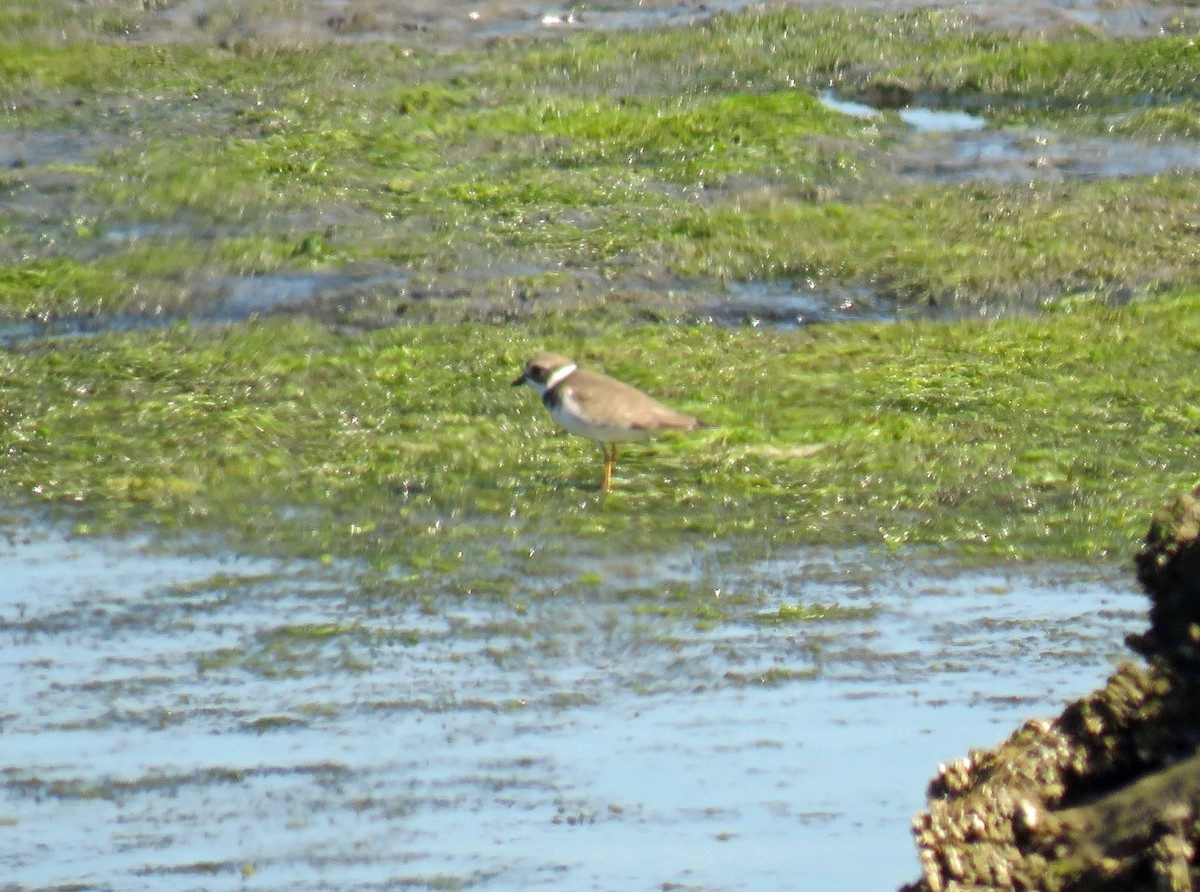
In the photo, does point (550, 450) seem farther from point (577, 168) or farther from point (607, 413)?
point (577, 168)

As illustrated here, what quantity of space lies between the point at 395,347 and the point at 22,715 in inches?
148

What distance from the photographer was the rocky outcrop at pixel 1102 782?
9.57 feet

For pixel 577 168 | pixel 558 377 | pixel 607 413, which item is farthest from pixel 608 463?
pixel 577 168

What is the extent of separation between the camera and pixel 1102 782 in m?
3.26

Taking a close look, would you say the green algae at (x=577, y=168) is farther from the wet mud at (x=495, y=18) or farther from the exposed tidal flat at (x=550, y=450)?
the wet mud at (x=495, y=18)

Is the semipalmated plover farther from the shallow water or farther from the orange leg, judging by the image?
the shallow water

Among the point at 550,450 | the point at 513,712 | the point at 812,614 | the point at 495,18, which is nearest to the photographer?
the point at 513,712

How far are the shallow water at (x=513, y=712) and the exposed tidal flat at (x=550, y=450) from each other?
16mm

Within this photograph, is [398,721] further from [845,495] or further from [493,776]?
[845,495]

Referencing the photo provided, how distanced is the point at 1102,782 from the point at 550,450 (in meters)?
4.68

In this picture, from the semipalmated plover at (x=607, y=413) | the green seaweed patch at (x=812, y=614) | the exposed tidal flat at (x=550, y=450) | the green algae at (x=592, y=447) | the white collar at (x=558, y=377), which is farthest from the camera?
the white collar at (x=558, y=377)

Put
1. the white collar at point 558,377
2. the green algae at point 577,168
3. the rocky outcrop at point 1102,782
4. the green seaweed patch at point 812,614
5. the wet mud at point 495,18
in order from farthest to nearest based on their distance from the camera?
1. the wet mud at point 495,18
2. the green algae at point 577,168
3. the white collar at point 558,377
4. the green seaweed patch at point 812,614
5. the rocky outcrop at point 1102,782

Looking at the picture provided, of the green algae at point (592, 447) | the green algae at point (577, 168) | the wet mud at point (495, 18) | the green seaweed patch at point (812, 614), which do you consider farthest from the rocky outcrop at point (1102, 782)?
the wet mud at point (495, 18)

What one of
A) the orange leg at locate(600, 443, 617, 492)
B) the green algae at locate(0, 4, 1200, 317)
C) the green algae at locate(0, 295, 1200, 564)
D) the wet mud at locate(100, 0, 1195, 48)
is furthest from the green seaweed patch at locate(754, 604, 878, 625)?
the wet mud at locate(100, 0, 1195, 48)
